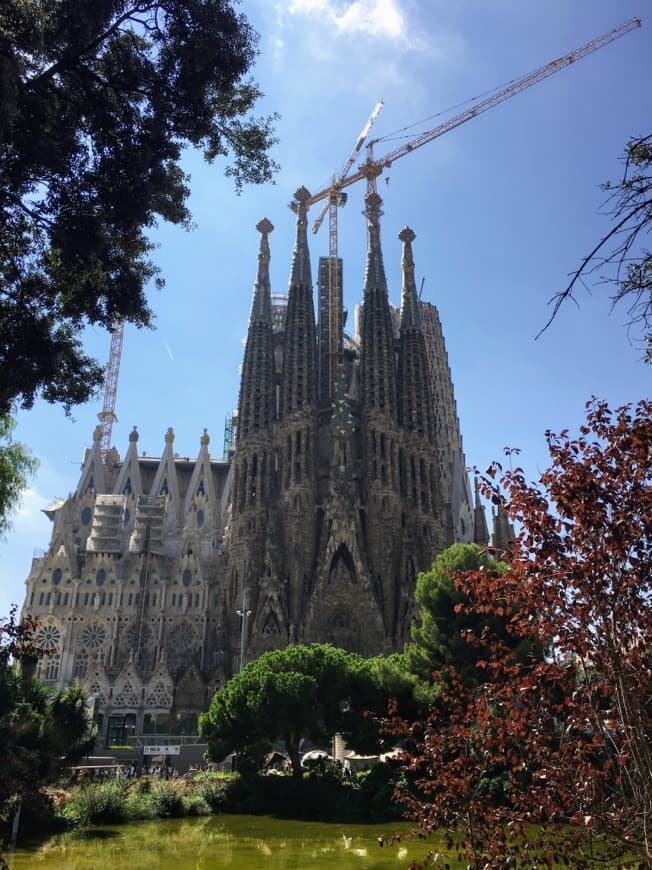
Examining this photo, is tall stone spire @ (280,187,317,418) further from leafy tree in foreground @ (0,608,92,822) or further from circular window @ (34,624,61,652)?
leafy tree in foreground @ (0,608,92,822)

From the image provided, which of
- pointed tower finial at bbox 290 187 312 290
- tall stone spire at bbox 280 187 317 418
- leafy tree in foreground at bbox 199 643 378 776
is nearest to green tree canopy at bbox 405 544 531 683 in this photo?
leafy tree in foreground at bbox 199 643 378 776

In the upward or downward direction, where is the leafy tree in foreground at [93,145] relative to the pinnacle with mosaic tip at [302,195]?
downward

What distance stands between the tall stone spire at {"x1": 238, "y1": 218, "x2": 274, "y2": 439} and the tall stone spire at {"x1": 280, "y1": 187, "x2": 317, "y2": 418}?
1046mm

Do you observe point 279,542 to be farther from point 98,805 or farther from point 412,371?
point 98,805

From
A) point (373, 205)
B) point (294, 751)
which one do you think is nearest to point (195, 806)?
point (294, 751)

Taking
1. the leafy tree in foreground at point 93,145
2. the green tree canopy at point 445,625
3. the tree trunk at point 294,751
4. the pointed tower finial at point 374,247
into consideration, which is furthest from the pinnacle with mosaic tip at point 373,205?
the leafy tree in foreground at point 93,145

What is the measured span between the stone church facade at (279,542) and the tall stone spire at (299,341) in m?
0.10

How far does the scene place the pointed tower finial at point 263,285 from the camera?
50.6 metres

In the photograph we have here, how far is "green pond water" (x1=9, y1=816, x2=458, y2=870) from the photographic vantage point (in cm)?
1495

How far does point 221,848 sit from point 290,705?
7.93 meters

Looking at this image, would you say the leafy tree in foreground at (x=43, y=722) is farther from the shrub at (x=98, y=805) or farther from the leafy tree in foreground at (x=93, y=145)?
the leafy tree in foreground at (x=93, y=145)

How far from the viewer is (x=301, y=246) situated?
2088 inches

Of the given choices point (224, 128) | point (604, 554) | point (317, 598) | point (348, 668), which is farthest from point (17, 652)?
point (317, 598)

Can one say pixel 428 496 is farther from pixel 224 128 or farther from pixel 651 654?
pixel 651 654
